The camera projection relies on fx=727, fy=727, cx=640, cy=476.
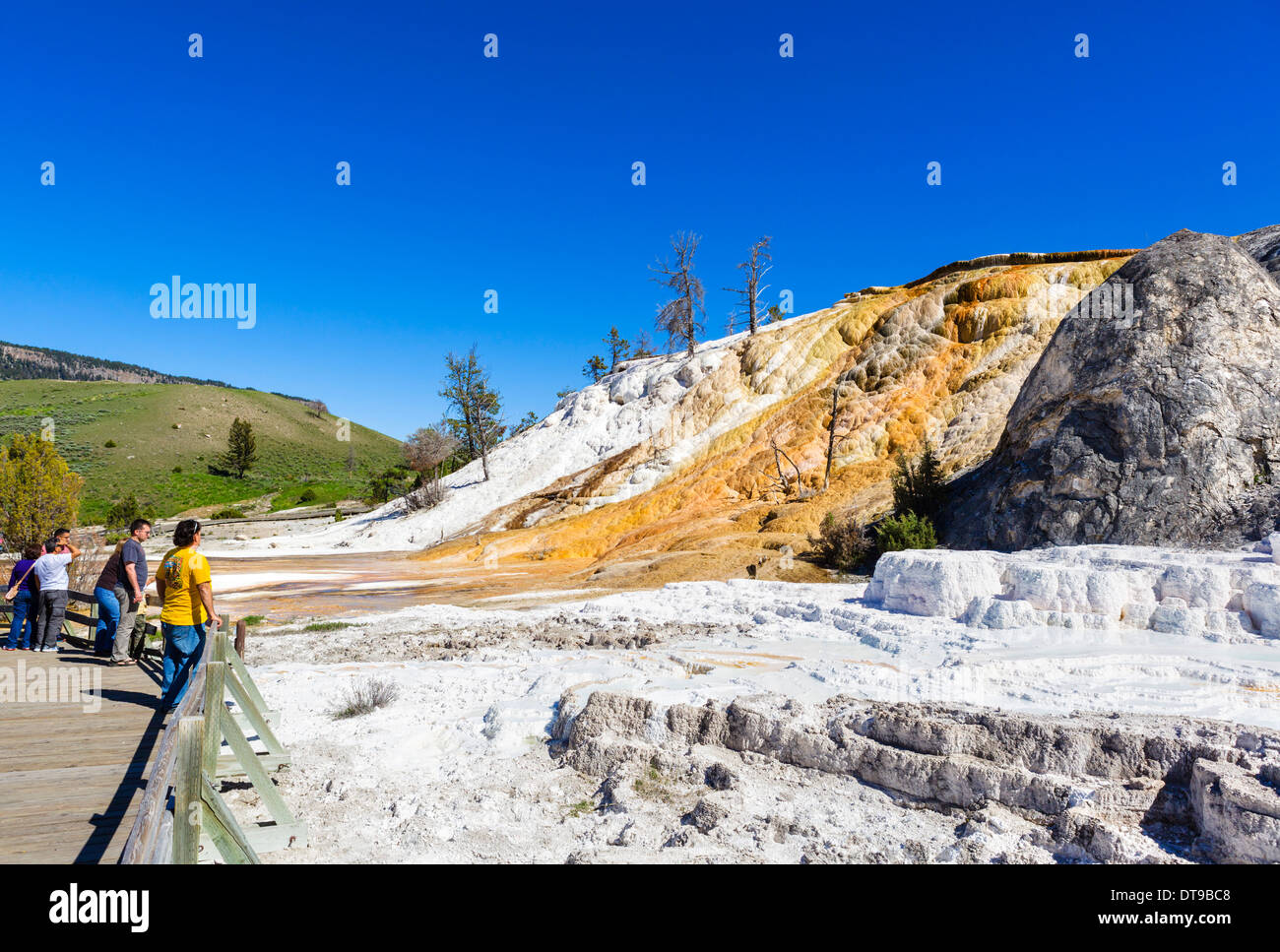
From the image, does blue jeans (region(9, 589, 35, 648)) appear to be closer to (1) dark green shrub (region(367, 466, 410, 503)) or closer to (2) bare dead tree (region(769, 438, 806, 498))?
(2) bare dead tree (region(769, 438, 806, 498))

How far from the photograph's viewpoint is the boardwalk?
374 centimetres

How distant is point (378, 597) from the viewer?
16641 mm

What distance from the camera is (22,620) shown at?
8.53 m

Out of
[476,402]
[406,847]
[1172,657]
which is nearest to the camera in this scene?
[406,847]

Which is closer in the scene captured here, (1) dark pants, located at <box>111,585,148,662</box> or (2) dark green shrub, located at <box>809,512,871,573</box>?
(1) dark pants, located at <box>111,585,148,662</box>

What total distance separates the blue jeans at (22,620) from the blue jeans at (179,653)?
4120mm

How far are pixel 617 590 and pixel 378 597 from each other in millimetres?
5666

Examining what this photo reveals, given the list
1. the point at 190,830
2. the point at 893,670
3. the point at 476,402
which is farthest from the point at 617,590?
the point at 476,402

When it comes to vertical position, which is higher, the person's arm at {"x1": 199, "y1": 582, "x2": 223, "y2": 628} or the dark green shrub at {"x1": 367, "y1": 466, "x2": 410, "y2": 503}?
the dark green shrub at {"x1": 367, "y1": 466, "x2": 410, "y2": 503}

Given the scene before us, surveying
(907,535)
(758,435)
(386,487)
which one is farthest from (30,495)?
(386,487)

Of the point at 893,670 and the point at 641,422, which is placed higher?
the point at 641,422

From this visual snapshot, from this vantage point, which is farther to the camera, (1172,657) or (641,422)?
(641,422)

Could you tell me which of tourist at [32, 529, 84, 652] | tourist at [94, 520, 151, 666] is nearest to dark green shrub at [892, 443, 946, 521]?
tourist at [94, 520, 151, 666]
